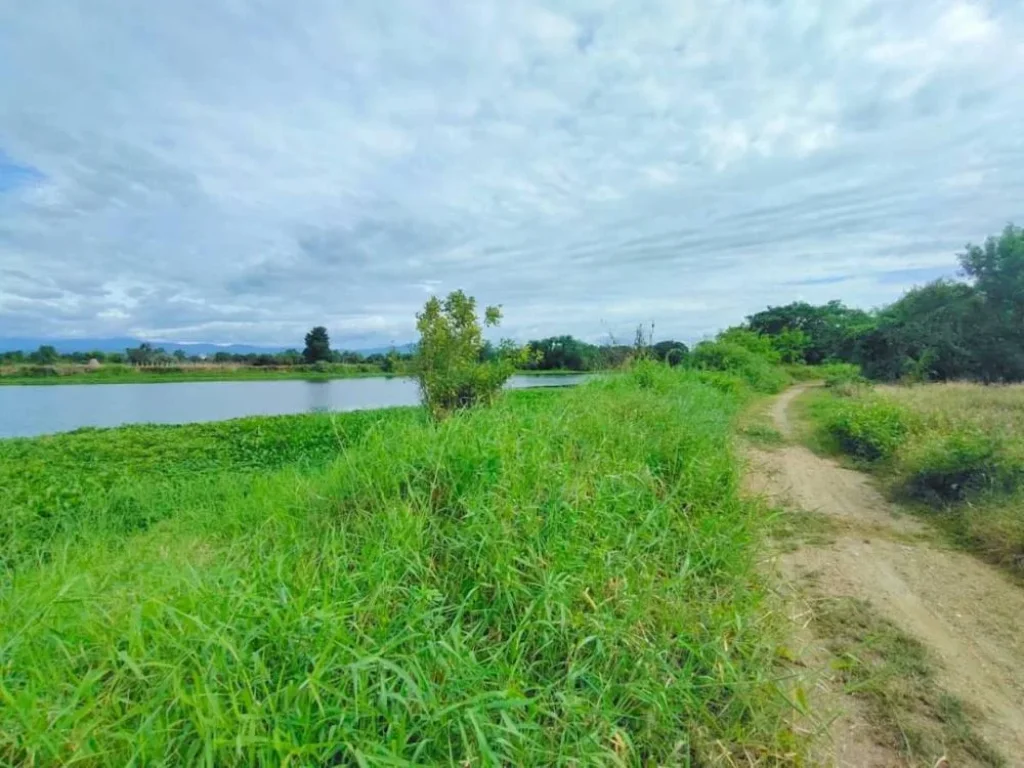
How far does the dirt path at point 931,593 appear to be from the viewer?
6.53 ft

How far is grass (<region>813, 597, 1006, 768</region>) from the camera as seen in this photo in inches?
69.7

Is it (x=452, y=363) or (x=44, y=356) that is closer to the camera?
(x=452, y=363)

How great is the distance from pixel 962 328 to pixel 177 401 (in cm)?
3156

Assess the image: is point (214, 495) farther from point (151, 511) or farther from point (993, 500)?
point (993, 500)

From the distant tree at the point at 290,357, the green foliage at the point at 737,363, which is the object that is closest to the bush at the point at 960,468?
the green foliage at the point at 737,363

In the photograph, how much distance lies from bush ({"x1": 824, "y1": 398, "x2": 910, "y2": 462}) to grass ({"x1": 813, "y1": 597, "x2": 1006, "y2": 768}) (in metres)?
4.68

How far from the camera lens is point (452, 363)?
24.0ft

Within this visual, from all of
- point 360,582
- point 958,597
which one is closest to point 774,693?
point 360,582

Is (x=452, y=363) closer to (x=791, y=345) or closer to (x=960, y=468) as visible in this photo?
(x=960, y=468)

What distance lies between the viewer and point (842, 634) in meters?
2.50

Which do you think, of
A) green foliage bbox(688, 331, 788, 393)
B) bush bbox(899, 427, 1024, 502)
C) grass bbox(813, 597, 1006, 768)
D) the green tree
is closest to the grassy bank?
bush bbox(899, 427, 1024, 502)

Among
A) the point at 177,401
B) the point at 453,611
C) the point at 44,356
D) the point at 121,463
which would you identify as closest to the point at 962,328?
the point at 453,611

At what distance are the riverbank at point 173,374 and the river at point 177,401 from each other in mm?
1898

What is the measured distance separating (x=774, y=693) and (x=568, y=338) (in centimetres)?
1688
